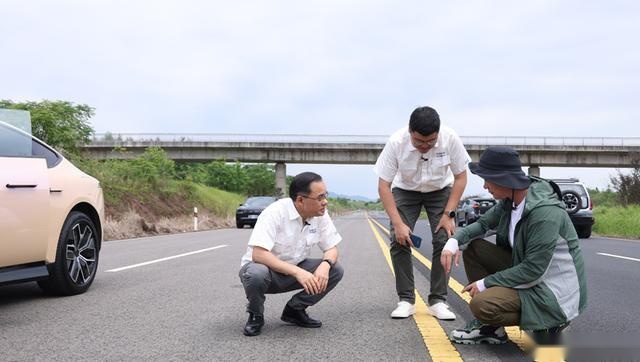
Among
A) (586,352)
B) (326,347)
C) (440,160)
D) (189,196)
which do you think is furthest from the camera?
(189,196)

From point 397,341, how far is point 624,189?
29492 mm

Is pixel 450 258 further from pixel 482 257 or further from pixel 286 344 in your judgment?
pixel 286 344

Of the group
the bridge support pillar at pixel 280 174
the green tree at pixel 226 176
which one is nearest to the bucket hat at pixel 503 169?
the bridge support pillar at pixel 280 174

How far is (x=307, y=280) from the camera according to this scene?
3.89 metres

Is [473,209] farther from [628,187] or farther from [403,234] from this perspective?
[403,234]

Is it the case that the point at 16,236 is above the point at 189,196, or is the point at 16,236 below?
above

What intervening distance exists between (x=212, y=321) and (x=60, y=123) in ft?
60.0

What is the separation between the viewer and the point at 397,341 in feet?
12.7

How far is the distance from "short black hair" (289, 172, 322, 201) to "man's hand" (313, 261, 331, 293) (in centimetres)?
51

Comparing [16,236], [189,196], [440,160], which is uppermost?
[440,160]

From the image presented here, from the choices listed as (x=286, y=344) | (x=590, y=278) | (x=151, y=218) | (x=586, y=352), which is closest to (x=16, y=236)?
(x=286, y=344)

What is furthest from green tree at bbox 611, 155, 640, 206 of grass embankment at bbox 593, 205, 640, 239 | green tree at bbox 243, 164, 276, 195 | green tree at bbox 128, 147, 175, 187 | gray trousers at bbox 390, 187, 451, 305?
green tree at bbox 243, 164, 276, 195

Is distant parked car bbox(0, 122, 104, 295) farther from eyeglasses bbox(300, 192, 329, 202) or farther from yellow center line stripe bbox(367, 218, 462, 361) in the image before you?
yellow center line stripe bbox(367, 218, 462, 361)

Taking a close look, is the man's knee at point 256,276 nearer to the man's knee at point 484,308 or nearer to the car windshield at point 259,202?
the man's knee at point 484,308
